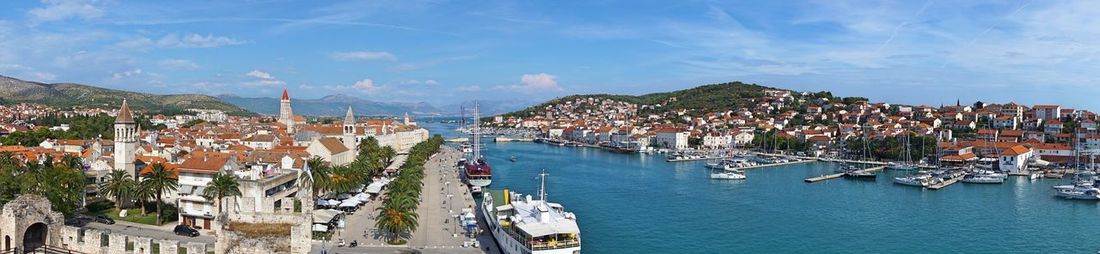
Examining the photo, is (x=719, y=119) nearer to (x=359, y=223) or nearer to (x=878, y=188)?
(x=878, y=188)

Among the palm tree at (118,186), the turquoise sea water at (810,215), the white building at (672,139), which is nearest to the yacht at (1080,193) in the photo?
the turquoise sea water at (810,215)

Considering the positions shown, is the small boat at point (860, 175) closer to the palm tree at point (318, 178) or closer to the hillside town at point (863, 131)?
the hillside town at point (863, 131)

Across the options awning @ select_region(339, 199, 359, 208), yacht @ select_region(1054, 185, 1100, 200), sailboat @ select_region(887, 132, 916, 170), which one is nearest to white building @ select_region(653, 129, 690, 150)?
sailboat @ select_region(887, 132, 916, 170)

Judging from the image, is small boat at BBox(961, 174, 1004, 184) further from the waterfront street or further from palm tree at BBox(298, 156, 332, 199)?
palm tree at BBox(298, 156, 332, 199)

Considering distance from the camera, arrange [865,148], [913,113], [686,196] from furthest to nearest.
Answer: [913,113], [865,148], [686,196]

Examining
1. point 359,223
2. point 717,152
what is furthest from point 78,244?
point 717,152

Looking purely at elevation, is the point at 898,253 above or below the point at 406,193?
below

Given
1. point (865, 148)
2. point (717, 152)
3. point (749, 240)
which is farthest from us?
point (717, 152)
